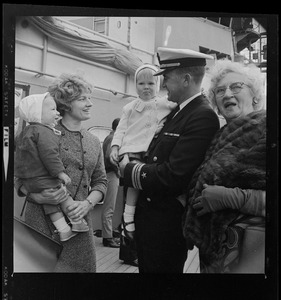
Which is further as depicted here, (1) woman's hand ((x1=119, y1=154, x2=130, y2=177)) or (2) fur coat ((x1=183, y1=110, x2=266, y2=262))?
(1) woman's hand ((x1=119, y1=154, x2=130, y2=177))

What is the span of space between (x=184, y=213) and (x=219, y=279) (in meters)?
0.55

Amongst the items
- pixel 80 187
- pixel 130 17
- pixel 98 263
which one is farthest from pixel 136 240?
pixel 130 17

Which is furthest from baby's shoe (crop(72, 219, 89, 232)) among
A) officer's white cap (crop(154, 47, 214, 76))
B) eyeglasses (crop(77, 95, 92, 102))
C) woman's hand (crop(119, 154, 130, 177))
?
officer's white cap (crop(154, 47, 214, 76))

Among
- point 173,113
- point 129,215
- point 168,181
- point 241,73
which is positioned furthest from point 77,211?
point 241,73

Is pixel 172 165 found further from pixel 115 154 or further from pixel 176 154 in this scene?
pixel 115 154

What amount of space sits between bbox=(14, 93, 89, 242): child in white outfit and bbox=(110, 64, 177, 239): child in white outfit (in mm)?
377

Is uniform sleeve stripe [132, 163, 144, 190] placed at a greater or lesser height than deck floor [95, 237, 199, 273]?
greater

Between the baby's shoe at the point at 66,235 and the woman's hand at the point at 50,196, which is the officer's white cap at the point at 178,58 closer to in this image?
the woman's hand at the point at 50,196

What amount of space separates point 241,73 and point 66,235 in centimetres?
171

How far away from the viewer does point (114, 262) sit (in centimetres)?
325

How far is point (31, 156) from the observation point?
3.16m

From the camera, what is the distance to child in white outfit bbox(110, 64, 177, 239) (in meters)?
3.22

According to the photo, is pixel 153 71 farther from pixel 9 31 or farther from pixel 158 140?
pixel 9 31

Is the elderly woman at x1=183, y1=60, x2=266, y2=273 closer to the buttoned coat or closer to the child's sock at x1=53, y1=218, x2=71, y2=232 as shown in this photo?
the buttoned coat
